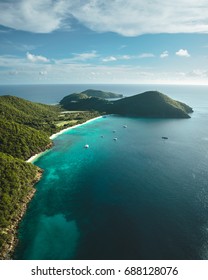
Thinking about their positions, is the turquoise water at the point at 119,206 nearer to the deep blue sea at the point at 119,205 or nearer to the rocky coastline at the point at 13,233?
the deep blue sea at the point at 119,205

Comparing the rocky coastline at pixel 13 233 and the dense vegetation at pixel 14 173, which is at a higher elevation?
the dense vegetation at pixel 14 173

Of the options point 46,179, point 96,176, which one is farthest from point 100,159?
point 46,179

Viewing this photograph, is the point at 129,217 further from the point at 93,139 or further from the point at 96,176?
the point at 93,139

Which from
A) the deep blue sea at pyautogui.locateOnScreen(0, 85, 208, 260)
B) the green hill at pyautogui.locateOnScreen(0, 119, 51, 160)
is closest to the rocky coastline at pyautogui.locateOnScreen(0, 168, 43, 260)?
the deep blue sea at pyautogui.locateOnScreen(0, 85, 208, 260)

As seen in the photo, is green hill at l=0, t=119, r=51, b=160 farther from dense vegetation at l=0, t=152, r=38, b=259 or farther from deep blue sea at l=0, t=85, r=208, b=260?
dense vegetation at l=0, t=152, r=38, b=259

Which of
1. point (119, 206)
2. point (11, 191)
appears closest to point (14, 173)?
point (11, 191)

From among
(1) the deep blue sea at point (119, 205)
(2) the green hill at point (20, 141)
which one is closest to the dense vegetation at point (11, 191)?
(1) the deep blue sea at point (119, 205)

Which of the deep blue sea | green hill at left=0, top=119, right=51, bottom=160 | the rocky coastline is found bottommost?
the rocky coastline

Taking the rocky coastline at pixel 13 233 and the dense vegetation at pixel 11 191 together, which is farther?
the dense vegetation at pixel 11 191

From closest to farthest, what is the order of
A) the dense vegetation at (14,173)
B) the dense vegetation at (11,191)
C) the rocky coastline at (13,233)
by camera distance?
the rocky coastline at (13,233), the dense vegetation at (11,191), the dense vegetation at (14,173)
